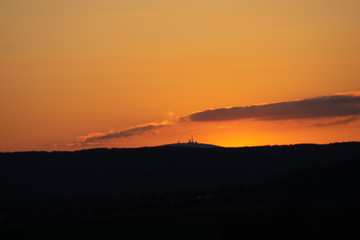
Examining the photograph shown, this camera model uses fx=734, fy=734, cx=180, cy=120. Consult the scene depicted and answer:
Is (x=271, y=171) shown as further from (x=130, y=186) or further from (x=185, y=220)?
(x=185, y=220)

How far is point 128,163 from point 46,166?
18.2 m

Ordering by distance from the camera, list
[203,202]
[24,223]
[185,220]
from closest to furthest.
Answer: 1. [185,220]
2. [24,223]
3. [203,202]

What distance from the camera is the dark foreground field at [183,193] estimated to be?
47.8 meters

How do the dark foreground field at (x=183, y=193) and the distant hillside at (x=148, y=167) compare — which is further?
the distant hillside at (x=148, y=167)

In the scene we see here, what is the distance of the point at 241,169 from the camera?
151250mm

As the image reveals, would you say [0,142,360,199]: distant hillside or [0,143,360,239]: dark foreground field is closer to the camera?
[0,143,360,239]: dark foreground field

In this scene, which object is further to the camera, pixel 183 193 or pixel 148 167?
pixel 148 167

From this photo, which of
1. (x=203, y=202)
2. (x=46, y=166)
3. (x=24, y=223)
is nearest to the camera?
(x=24, y=223)

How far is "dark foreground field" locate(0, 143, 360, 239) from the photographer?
157ft

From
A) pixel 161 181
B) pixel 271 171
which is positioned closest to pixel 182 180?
pixel 161 181

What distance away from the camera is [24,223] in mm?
79438

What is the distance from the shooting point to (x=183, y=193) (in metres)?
110

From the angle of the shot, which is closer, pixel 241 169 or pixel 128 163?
pixel 241 169

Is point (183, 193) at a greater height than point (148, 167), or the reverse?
point (148, 167)
